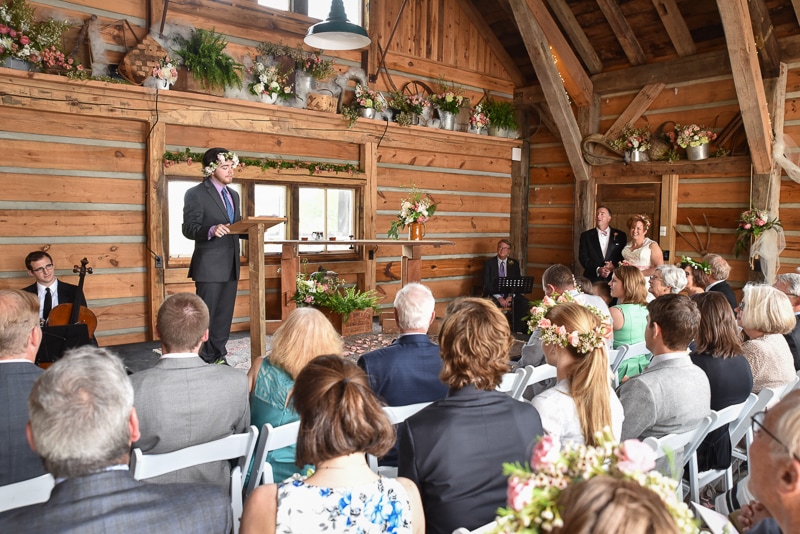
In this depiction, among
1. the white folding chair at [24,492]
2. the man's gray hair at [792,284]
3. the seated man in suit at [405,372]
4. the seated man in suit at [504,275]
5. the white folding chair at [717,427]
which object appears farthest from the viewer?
the seated man in suit at [504,275]

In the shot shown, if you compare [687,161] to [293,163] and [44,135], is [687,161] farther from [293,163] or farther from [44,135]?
[44,135]

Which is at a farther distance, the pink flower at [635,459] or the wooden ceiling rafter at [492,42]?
the wooden ceiling rafter at [492,42]

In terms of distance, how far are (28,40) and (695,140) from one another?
7354 millimetres

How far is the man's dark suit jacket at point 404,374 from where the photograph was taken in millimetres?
2686

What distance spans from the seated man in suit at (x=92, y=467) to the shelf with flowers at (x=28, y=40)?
16.8ft

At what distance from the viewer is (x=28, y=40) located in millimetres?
5344

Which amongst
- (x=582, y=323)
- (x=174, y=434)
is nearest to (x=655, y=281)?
(x=582, y=323)

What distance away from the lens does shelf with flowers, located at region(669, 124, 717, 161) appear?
7.63 m

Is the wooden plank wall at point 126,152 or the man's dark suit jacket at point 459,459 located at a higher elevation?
the wooden plank wall at point 126,152

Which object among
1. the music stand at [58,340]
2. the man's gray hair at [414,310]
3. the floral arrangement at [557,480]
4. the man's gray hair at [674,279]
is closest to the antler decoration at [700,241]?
the man's gray hair at [674,279]

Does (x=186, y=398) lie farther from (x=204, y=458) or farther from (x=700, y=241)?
(x=700, y=241)

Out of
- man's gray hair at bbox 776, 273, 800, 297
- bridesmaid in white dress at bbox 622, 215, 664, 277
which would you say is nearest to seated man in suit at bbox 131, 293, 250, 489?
man's gray hair at bbox 776, 273, 800, 297

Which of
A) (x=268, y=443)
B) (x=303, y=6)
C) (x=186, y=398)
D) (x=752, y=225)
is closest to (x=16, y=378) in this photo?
(x=186, y=398)

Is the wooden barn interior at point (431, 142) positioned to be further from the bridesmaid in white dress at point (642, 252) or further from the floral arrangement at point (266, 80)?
the bridesmaid in white dress at point (642, 252)
